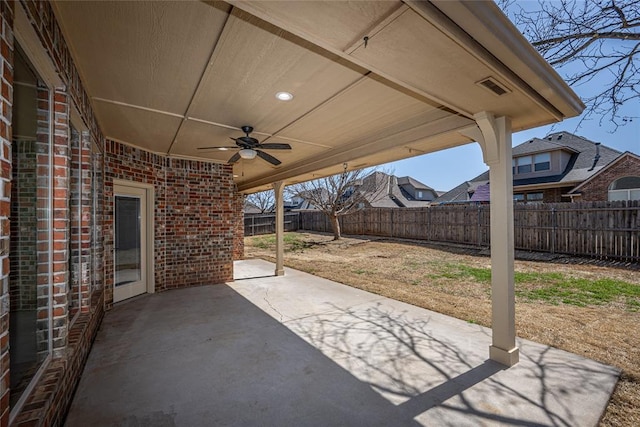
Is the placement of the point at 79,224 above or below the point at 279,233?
above

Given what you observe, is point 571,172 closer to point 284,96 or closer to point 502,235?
point 502,235

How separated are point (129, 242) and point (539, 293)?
24.4ft

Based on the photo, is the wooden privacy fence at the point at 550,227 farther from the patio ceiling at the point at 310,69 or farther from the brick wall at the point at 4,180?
the brick wall at the point at 4,180

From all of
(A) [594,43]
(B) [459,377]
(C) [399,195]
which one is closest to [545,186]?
(C) [399,195]

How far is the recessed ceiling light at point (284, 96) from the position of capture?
9.59 feet

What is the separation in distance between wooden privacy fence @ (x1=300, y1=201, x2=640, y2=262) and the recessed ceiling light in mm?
9109

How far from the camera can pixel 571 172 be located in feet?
41.9

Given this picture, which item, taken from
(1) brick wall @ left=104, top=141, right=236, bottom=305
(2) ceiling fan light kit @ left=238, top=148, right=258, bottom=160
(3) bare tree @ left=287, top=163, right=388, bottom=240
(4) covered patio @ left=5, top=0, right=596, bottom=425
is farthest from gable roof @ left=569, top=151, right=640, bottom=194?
(2) ceiling fan light kit @ left=238, top=148, right=258, bottom=160

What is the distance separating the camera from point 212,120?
3752mm

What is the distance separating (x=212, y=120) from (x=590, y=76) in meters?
4.18

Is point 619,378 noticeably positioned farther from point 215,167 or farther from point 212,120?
point 215,167

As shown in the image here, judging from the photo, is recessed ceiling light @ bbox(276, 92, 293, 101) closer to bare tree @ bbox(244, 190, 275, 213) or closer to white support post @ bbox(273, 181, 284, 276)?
white support post @ bbox(273, 181, 284, 276)

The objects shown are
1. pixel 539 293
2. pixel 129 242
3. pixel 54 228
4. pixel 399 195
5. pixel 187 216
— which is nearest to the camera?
pixel 54 228

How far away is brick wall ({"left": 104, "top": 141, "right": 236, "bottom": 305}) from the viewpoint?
559 centimetres
